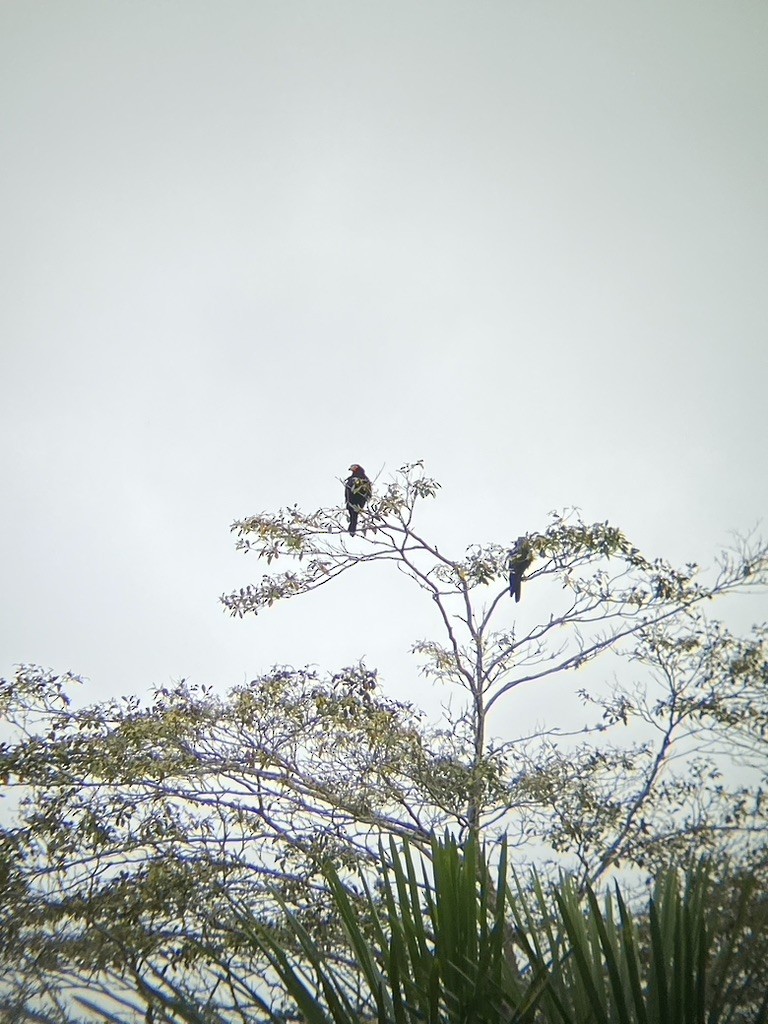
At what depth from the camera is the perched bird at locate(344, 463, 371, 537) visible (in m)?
4.72

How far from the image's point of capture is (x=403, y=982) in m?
1.23

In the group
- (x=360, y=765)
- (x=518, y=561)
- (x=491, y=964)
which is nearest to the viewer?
(x=491, y=964)

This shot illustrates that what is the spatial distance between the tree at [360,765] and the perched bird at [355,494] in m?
0.08

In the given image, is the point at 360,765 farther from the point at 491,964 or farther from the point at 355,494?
the point at 491,964

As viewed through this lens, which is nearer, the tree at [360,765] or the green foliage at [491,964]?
the green foliage at [491,964]

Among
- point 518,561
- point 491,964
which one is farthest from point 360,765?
point 491,964

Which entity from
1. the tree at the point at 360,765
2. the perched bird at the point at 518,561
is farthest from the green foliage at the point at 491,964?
the perched bird at the point at 518,561

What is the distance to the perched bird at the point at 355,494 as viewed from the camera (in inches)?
186

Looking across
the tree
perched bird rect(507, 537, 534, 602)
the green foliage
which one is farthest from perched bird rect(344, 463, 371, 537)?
the green foliage

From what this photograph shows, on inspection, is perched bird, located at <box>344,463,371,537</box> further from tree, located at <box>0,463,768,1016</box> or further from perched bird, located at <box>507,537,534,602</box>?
perched bird, located at <box>507,537,534,602</box>

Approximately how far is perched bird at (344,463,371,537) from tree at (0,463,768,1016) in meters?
0.08

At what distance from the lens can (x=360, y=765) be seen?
430 centimetres

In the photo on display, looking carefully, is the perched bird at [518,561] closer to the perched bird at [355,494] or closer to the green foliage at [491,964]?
the perched bird at [355,494]

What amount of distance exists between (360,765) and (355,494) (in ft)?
6.06
